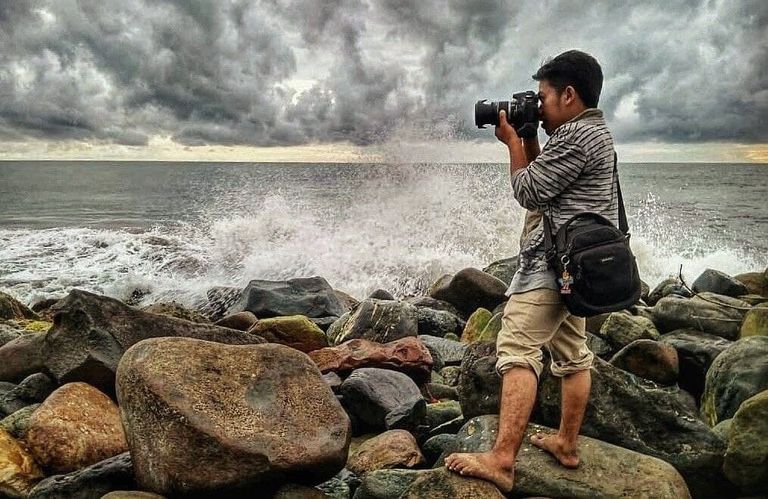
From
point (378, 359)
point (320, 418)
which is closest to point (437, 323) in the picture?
point (378, 359)

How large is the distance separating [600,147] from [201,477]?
2.43 meters

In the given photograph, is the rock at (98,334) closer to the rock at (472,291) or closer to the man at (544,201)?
the man at (544,201)

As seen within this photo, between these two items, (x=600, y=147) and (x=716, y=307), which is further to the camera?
(x=716, y=307)

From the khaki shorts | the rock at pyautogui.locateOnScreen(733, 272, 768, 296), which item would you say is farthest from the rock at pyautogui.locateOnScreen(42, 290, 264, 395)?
the rock at pyautogui.locateOnScreen(733, 272, 768, 296)

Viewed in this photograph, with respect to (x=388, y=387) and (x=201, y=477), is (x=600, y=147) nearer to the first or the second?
(x=201, y=477)

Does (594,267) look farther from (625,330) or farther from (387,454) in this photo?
(625,330)

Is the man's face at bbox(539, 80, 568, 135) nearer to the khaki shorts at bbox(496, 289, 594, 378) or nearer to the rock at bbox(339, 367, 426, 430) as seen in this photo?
the khaki shorts at bbox(496, 289, 594, 378)

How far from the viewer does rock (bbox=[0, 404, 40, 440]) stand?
Answer: 4523 millimetres

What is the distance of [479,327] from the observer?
797 centimetres

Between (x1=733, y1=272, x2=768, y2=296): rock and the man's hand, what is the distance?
7.34 meters

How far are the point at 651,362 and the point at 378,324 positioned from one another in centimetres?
293

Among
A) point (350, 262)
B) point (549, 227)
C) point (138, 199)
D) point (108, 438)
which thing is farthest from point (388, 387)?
point (138, 199)

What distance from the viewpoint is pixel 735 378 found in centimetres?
452

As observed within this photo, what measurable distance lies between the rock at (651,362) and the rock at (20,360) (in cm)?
463
